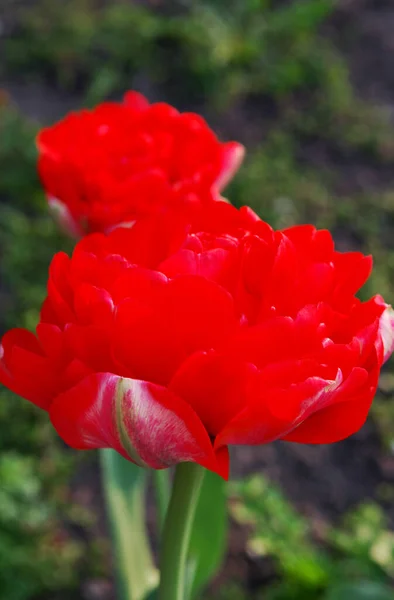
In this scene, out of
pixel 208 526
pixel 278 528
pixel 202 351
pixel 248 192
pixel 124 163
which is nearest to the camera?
pixel 202 351

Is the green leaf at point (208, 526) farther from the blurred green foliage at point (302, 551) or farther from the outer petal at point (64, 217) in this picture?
the outer petal at point (64, 217)

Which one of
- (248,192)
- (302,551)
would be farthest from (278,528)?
(248,192)

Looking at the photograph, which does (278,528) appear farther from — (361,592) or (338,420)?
(338,420)

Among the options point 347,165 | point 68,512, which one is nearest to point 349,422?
point 68,512

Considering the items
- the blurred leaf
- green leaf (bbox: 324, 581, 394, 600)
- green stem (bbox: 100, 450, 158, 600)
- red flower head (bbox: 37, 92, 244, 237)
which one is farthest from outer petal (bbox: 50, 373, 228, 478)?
the blurred leaf

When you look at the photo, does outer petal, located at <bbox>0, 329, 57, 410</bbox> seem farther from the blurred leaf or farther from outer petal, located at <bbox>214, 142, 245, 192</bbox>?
the blurred leaf

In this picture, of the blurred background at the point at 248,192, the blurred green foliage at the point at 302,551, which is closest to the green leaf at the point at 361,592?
the blurred background at the point at 248,192

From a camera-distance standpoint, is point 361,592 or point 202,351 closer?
point 202,351

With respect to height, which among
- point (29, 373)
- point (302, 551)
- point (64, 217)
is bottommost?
point (302, 551)
